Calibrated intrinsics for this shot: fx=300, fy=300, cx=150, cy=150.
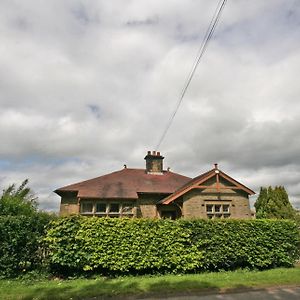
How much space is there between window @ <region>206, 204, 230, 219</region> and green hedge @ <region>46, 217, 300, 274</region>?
681cm

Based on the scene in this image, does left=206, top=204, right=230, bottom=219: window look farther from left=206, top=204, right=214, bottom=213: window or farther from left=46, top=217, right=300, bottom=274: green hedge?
left=46, top=217, right=300, bottom=274: green hedge

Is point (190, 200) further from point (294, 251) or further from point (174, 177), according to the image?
point (294, 251)

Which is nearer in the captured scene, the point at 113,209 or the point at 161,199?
the point at 113,209

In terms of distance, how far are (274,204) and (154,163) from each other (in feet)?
32.3

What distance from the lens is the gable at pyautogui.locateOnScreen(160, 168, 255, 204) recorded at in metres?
19.8

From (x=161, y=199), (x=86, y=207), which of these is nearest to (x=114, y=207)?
(x=86, y=207)

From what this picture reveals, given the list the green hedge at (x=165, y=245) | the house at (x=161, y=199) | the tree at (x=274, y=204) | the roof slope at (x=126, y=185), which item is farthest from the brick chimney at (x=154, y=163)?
the green hedge at (x=165, y=245)

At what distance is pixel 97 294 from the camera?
8.30 metres

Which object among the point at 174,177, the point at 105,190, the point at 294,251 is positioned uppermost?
the point at 174,177

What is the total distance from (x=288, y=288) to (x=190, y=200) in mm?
10806

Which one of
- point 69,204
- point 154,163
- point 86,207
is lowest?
point 86,207

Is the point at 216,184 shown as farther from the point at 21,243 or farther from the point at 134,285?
the point at 21,243

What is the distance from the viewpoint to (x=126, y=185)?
22.0 m

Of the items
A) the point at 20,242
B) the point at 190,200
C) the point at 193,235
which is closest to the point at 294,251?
the point at 193,235
